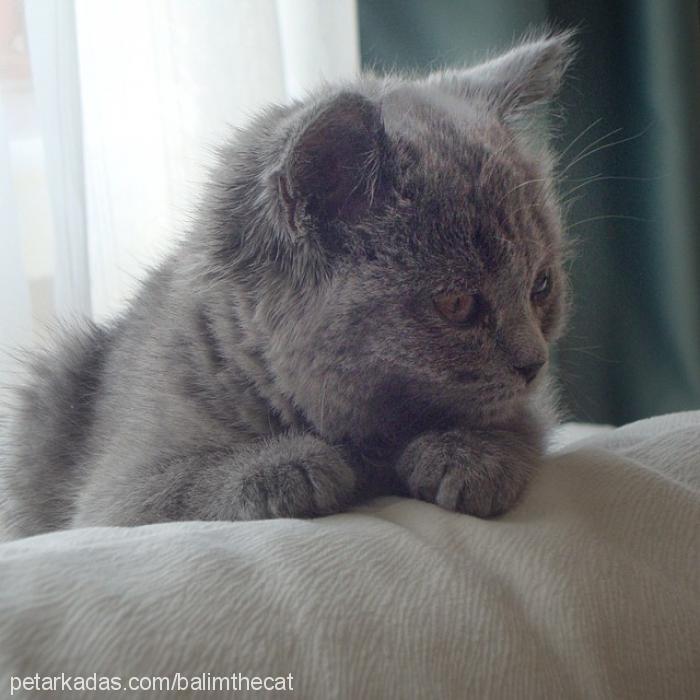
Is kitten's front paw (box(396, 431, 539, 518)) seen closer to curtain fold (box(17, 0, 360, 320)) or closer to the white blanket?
the white blanket

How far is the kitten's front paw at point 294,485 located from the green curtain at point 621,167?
1212 millimetres

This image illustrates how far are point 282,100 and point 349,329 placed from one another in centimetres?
88

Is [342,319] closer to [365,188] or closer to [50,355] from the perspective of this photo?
[365,188]

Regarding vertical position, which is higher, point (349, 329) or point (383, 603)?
point (349, 329)

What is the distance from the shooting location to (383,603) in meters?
0.66

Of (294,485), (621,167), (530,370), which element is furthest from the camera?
(621,167)

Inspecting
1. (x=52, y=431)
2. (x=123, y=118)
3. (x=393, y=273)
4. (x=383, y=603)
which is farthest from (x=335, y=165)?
(x=123, y=118)

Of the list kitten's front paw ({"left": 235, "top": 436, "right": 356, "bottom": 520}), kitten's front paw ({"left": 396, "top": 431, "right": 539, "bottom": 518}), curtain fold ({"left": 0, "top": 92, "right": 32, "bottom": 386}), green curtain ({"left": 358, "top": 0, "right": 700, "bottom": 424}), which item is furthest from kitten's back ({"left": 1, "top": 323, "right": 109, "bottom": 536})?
green curtain ({"left": 358, "top": 0, "right": 700, "bottom": 424})

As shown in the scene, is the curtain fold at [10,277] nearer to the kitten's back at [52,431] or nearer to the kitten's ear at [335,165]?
the kitten's back at [52,431]

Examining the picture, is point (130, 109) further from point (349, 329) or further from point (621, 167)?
point (621, 167)

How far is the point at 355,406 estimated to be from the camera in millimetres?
955

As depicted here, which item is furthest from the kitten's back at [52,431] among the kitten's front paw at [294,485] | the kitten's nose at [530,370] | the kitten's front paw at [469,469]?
the kitten's nose at [530,370]

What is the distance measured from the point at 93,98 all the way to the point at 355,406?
0.83 meters

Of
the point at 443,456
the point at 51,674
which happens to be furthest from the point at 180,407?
the point at 51,674
